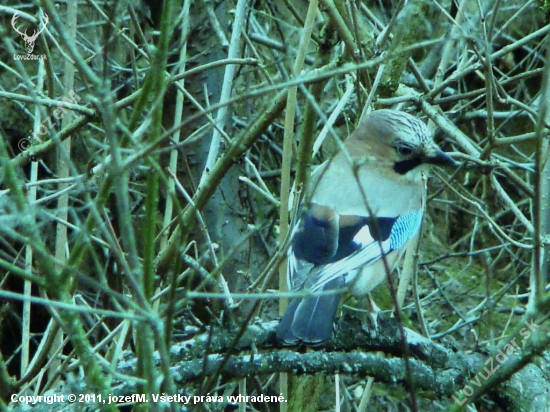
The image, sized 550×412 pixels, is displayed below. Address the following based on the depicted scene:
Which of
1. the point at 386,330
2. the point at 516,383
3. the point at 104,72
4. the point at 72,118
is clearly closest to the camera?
the point at 104,72

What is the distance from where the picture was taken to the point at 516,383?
231cm

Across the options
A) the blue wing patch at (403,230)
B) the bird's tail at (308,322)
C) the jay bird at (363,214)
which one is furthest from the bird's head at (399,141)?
the bird's tail at (308,322)

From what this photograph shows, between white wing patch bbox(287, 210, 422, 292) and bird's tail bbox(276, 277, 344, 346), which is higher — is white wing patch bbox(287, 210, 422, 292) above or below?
below

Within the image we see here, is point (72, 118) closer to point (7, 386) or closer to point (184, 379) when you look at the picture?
point (7, 386)

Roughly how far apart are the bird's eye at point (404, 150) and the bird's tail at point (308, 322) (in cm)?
114

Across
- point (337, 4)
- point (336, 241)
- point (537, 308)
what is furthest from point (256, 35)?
point (537, 308)

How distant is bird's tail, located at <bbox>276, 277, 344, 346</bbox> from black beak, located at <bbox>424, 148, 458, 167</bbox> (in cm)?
106

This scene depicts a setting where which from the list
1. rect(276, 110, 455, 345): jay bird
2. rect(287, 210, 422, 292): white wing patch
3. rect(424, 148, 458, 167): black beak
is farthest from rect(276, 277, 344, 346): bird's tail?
rect(424, 148, 458, 167): black beak

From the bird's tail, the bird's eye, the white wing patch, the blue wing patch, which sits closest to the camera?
the bird's tail

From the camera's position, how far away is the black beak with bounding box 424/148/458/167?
11.9ft

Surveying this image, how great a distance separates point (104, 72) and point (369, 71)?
183 cm

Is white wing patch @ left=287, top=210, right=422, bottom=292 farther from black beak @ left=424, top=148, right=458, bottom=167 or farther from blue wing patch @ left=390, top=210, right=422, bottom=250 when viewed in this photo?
black beak @ left=424, top=148, right=458, bottom=167

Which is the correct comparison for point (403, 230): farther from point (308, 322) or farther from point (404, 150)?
point (308, 322)

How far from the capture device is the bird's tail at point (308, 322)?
265cm
